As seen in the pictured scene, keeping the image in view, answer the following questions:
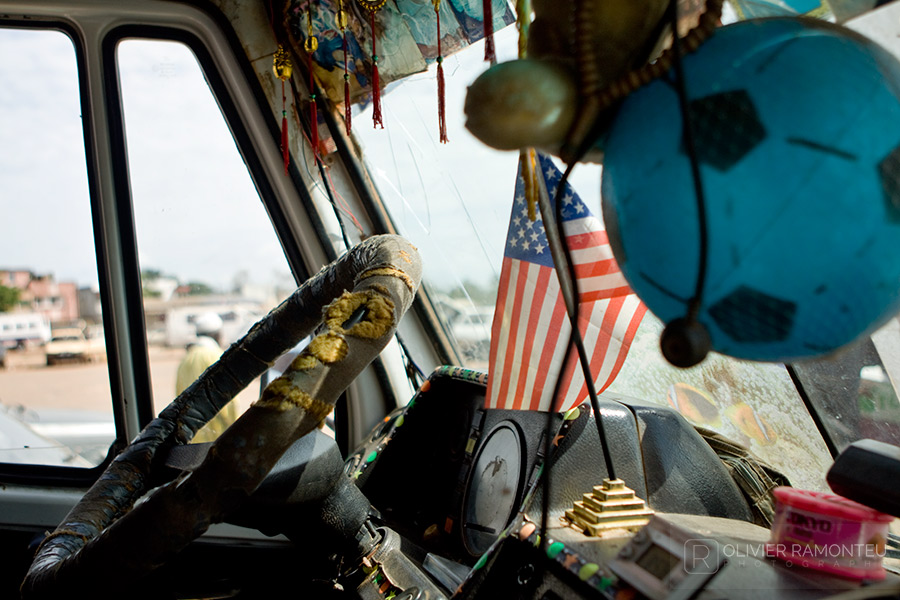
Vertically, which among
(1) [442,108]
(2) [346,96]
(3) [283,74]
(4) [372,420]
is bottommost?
(4) [372,420]

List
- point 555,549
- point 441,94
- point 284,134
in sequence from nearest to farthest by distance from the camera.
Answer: point 555,549
point 441,94
point 284,134

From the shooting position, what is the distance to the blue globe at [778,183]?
44 centimetres

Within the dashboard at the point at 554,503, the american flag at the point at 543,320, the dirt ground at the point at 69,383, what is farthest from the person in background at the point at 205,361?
the american flag at the point at 543,320

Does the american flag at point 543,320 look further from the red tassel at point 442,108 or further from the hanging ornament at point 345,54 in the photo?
the hanging ornament at point 345,54

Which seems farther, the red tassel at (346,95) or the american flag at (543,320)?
the red tassel at (346,95)

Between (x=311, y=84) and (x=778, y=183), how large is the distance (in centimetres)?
202

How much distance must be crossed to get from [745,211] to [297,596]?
1849 mm

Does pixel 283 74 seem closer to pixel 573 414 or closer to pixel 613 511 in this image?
pixel 573 414

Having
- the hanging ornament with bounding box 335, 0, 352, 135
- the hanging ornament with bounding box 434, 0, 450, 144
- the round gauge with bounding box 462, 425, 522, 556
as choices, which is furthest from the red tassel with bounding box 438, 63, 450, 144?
the round gauge with bounding box 462, 425, 522, 556

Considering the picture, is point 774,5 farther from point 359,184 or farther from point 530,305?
point 359,184

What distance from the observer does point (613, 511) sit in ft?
2.95

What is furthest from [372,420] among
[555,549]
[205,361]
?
[555,549]
